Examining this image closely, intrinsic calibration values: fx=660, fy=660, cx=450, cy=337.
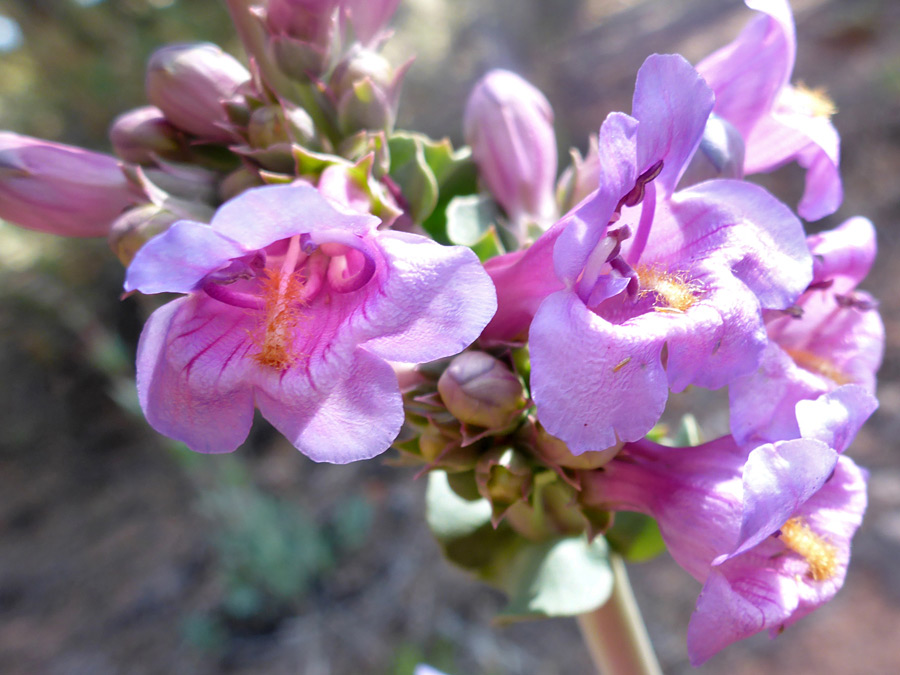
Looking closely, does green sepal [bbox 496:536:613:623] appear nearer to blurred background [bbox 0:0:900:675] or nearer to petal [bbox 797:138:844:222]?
petal [bbox 797:138:844:222]

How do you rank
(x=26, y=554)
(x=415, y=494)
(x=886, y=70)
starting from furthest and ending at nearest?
(x=886, y=70)
(x=26, y=554)
(x=415, y=494)

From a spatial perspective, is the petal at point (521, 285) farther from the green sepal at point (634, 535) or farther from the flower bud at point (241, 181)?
the green sepal at point (634, 535)

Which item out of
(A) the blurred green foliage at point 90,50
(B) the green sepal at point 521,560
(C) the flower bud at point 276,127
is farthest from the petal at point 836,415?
(A) the blurred green foliage at point 90,50

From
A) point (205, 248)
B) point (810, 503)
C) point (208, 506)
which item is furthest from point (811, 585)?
point (208, 506)

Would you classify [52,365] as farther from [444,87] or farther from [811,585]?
[811,585]

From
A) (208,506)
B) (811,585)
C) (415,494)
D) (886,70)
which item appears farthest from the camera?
(886,70)

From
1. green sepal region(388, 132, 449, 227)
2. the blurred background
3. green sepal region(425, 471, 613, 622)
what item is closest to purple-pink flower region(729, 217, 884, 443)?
green sepal region(425, 471, 613, 622)

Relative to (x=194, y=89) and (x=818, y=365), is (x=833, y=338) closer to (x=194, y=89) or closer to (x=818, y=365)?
(x=818, y=365)
